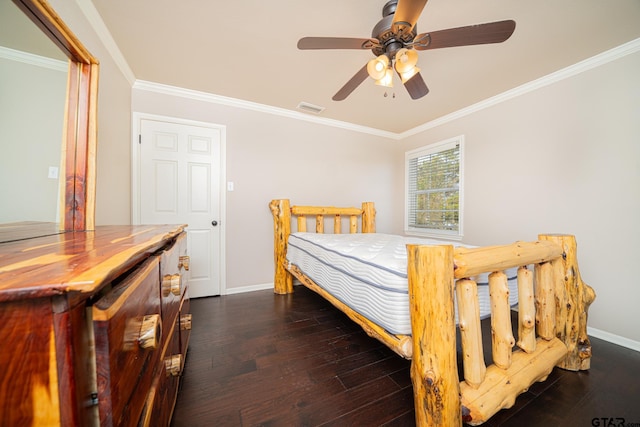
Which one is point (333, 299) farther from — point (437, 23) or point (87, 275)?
point (437, 23)

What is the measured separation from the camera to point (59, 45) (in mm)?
1070

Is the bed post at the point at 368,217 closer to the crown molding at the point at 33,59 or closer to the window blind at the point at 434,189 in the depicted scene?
the window blind at the point at 434,189

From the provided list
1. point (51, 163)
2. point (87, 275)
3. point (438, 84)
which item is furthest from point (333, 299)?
point (438, 84)

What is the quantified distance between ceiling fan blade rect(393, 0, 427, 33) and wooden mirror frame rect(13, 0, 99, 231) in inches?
64.7

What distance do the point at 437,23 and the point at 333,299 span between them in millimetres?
2217

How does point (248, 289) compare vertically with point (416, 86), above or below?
below

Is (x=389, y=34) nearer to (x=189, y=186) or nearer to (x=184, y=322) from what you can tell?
(x=184, y=322)

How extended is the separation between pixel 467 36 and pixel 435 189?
2.35 m

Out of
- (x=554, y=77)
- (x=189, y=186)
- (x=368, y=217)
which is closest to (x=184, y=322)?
(x=189, y=186)

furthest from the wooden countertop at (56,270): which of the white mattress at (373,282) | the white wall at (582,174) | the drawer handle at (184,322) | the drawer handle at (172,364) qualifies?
the white wall at (582,174)

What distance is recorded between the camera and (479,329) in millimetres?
1062

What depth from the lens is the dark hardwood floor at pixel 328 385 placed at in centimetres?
113

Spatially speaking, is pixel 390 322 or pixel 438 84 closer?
pixel 390 322

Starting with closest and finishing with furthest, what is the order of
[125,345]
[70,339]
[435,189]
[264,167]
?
[70,339]
[125,345]
[264,167]
[435,189]
